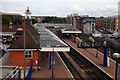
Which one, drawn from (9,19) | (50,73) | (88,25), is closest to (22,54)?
(50,73)

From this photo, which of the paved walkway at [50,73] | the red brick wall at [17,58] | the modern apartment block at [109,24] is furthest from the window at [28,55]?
the modern apartment block at [109,24]

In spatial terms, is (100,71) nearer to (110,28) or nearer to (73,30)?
(73,30)

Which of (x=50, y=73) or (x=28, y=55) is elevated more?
(x=28, y=55)

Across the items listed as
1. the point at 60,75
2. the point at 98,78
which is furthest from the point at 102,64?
the point at 60,75

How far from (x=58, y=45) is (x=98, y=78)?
13.4ft

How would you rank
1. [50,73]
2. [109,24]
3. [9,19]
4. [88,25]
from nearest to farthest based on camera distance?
[50,73] < [88,25] < [9,19] < [109,24]

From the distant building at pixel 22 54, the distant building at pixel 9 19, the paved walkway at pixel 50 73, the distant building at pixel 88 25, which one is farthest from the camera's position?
the distant building at pixel 88 25

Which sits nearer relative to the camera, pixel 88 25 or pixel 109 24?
pixel 88 25

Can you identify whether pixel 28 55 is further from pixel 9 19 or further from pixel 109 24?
Answer: pixel 109 24

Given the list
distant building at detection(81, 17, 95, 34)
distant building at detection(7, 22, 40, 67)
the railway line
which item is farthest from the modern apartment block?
distant building at detection(7, 22, 40, 67)

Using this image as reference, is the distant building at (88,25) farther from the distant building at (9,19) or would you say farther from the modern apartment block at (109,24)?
the distant building at (9,19)

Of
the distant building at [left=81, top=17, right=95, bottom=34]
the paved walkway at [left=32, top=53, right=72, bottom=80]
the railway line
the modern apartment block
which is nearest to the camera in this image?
the paved walkway at [left=32, top=53, right=72, bottom=80]

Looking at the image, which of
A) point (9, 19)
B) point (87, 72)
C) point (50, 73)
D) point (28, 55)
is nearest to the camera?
point (50, 73)

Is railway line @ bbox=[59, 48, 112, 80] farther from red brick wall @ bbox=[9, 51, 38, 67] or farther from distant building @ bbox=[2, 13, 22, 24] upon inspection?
distant building @ bbox=[2, 13, 22, 24]
